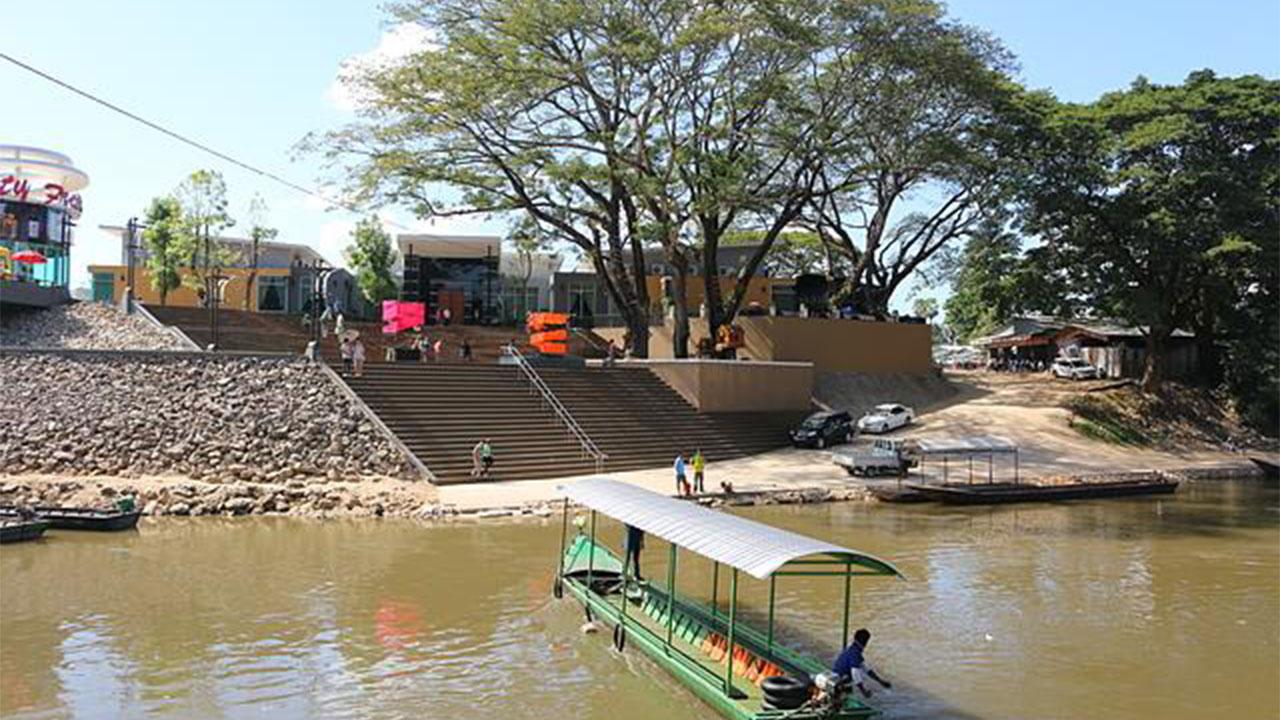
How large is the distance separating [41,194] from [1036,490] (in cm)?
4790

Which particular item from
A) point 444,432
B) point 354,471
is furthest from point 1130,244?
point 354,471

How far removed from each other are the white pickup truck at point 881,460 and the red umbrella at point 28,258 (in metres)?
37.1

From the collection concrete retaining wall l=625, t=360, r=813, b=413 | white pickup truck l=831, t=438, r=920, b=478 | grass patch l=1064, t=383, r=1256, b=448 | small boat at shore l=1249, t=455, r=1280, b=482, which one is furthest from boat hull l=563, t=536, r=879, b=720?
grass patch l=1064, t=383, r=1256, b=448

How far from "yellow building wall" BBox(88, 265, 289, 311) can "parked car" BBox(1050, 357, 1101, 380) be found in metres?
48.6

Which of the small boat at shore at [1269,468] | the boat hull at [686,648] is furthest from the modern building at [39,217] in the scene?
the small boat at shore at [1269,468]

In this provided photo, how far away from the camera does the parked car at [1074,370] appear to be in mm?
57719

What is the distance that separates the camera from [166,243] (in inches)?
2301

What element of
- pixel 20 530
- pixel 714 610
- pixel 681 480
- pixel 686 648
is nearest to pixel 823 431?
pixel 681 480

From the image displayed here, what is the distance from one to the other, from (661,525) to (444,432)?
65.7 feet

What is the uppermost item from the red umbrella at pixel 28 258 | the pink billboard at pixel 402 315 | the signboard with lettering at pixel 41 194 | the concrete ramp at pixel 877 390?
the signboard with lettering at pixel 41 194

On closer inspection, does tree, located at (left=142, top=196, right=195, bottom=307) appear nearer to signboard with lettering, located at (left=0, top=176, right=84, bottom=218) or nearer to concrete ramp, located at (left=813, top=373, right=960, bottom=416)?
signboard with lettering, located at (left=0, top=176, right=84, bottom=218)

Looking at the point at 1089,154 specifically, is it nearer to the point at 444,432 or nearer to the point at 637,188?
the point at 637,188

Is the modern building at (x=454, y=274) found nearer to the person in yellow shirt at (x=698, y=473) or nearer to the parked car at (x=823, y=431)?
the parked car at (x=823, y=431)

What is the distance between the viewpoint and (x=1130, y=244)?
47938 millimetres
